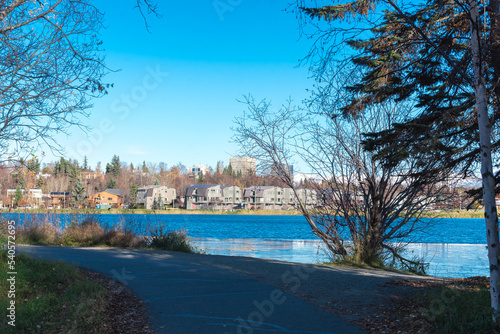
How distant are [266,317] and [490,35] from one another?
21.6 feet

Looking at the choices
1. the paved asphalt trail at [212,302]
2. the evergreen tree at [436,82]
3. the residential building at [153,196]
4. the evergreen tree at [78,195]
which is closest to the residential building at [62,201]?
the evergreen tree at [78,195]

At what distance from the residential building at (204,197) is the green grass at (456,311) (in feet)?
323

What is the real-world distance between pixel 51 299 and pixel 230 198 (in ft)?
341

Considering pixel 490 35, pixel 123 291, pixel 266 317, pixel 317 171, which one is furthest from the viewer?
pixel 317 171

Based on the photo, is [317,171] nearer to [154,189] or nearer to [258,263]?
[258,263]

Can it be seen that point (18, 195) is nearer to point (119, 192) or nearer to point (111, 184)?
point (119, 192)

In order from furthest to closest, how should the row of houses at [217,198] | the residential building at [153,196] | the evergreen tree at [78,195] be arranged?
1. the row of houses at [217,198]
2. the residential building at [153,196]
3. the evergreen tree at [78,195]

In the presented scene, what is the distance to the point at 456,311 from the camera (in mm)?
6094

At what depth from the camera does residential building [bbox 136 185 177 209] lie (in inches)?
4011

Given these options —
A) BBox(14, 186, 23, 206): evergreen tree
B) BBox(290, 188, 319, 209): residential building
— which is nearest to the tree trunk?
BBox(290, 188, 319, 209): residential building

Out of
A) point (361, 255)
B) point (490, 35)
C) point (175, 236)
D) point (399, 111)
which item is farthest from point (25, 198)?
point (490, 35)

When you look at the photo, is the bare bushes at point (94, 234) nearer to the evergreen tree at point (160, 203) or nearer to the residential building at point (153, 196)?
the evergreen tree at point (160, 203)

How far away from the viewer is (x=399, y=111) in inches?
558

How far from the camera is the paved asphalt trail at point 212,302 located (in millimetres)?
6320
